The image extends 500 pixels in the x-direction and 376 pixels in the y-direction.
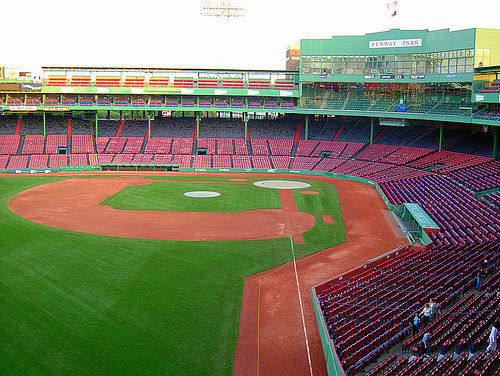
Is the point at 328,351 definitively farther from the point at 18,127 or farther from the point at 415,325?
the point at 18,127

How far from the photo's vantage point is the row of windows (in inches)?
1871

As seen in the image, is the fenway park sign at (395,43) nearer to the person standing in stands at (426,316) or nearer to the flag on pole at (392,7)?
the flag on pole at (392,7)

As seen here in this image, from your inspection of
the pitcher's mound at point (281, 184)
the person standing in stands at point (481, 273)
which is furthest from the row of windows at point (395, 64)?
the person standing in stands at point (481, 273)

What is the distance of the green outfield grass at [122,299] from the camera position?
1420 cm

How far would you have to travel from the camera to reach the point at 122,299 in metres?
18.6

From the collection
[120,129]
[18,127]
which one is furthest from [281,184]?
[18,127]

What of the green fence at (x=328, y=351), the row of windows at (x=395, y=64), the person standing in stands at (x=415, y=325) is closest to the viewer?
the green fence at (x=328, y=351)

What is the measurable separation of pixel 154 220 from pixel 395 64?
124 ft

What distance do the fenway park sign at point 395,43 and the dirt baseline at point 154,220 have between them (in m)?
28.1

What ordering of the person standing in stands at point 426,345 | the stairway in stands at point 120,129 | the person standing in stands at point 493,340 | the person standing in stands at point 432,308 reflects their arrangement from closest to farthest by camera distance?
1. the person standing in stands at point 493,340
2. the person standing in stands at point 426,345
3. the person standing in stands at point 432,308
4. the stairway in stands at point 120,129

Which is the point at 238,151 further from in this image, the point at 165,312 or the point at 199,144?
the point at 165,312

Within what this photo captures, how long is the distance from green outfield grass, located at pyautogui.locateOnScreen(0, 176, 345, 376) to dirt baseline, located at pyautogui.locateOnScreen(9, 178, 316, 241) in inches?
53.9

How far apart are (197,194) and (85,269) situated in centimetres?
2050

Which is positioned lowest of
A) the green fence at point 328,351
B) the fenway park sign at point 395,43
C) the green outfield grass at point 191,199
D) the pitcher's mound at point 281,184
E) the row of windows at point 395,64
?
the green outfield grass at point 191,199
